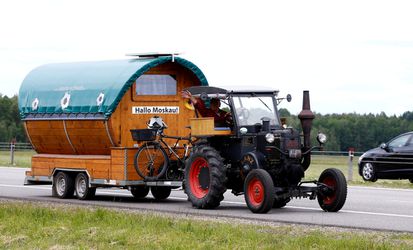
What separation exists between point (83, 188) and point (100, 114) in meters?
1.83

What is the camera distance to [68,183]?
24.7 m

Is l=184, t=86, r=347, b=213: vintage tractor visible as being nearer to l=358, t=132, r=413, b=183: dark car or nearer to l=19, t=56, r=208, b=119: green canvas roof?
l=19, t=56, r=208, b=119: green canvas roof

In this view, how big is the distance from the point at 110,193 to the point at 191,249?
1329cm

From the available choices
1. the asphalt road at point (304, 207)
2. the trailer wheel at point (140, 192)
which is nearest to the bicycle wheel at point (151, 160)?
the asphalt road at point (304, 207)

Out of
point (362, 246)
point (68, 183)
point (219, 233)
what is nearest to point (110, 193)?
point (68, 183)

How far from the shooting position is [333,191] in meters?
20.9

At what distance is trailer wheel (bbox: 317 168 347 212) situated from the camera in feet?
67.8

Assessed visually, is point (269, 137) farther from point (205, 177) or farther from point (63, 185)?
point (63, 185)

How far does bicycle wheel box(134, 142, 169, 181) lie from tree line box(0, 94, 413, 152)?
53.2 meters

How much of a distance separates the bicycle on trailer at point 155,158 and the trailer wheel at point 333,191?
3.38 m

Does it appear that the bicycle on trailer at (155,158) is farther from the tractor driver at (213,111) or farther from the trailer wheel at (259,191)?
the trailer wheel at (259,191)

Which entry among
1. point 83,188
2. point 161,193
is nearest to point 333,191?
point 161,193

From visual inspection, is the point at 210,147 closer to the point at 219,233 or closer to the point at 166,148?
the point at 166,148

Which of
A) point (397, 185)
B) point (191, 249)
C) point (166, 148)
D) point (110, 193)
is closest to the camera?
point (191, 249)
